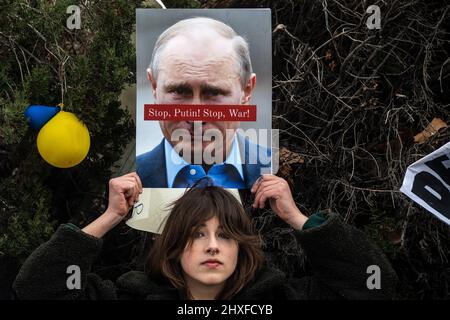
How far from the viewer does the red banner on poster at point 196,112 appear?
2.39 meters

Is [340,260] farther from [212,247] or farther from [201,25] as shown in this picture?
[201,25]

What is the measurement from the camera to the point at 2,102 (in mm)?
2486

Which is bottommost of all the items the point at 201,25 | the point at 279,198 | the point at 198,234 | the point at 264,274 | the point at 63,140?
the point at 264,274

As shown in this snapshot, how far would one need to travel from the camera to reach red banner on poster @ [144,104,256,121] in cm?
239

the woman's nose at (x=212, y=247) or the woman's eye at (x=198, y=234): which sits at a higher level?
the woman's eye at (x=198, y=234)

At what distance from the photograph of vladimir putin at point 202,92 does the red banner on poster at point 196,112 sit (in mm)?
14

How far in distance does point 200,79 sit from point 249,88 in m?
0.15

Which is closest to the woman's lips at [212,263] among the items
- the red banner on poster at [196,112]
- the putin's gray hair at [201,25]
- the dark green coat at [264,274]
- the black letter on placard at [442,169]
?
the dark green coat at [264,274]

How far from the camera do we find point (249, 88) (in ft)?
7.99

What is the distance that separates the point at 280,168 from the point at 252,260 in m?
0.69

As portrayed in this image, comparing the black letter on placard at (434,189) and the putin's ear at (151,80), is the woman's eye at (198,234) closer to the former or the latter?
the putin's ear at (151,80)

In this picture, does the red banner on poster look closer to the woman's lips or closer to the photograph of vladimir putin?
the photograph of vladimir putin

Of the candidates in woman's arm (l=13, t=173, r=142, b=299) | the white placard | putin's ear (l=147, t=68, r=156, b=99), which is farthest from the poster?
the white placard

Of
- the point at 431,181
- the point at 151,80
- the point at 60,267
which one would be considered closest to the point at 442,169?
the point at 431,181
